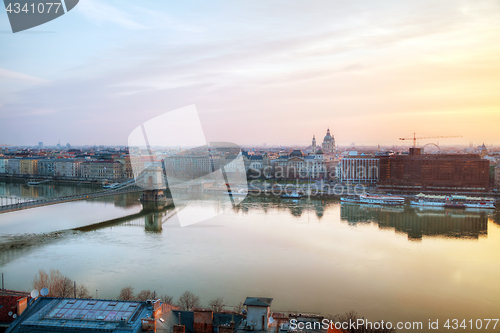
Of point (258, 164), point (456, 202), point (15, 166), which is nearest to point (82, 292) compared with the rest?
point (456, 202)

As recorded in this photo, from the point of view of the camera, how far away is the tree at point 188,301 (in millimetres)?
3688

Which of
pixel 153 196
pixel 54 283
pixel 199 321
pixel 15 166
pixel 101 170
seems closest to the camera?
pixel 199 321

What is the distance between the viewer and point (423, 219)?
8.71 m

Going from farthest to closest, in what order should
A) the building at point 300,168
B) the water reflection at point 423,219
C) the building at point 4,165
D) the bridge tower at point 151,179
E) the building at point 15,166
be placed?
the building at point 4,165, the building at point 15,166, the building at point 300,168, the bridge tower at point 151,179, the water reflection at point 423,219

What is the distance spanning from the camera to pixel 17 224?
7.73 m

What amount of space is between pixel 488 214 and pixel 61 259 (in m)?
9.35

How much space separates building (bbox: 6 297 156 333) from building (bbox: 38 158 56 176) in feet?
64.1

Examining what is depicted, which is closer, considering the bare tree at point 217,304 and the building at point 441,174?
the bare tree at point 217,304

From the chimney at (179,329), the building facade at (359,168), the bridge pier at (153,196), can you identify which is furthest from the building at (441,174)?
the chimney at (179,329)

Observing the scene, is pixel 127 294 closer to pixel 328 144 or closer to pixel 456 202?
pixel 456 202

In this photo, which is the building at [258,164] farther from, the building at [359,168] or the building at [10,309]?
the building at [10,309]

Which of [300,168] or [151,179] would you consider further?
[300,168]

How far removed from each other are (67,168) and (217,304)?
18146mm

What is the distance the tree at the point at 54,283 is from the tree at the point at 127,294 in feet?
1.63
